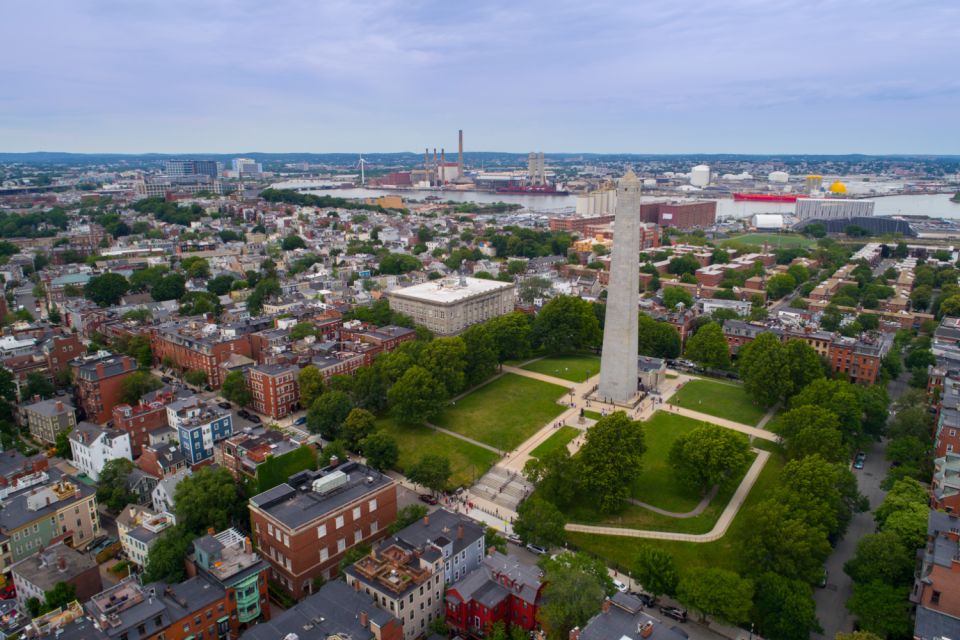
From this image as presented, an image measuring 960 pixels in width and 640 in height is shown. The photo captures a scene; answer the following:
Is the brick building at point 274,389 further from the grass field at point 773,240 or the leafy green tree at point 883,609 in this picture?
the grass field at point 773,240

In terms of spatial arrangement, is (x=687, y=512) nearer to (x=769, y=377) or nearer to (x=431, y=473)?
(x=431, y=473)

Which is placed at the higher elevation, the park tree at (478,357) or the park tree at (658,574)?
the park tree at (478,357)

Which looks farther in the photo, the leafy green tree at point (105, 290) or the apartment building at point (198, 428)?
the leafy green tree at point (105, 290)

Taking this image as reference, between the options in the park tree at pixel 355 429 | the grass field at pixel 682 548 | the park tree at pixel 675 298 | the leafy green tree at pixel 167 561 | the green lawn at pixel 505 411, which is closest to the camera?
the leafy green tree at pixel 167 561

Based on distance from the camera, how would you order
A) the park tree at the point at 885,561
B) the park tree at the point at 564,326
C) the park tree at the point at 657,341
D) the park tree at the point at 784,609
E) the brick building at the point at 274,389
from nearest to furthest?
the park tree at the point at 784,609, the park tree at the point at 885,561, the brick building at the point at 274,389, the park tree at the point at 657,341, the park tree at the point at 564,326

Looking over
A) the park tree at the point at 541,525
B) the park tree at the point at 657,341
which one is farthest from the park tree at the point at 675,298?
the park tree at the point at 541,525

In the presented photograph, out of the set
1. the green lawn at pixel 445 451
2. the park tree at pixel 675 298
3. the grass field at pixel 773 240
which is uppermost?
the grass field at pixel 773 240

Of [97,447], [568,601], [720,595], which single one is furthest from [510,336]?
[568,601]
